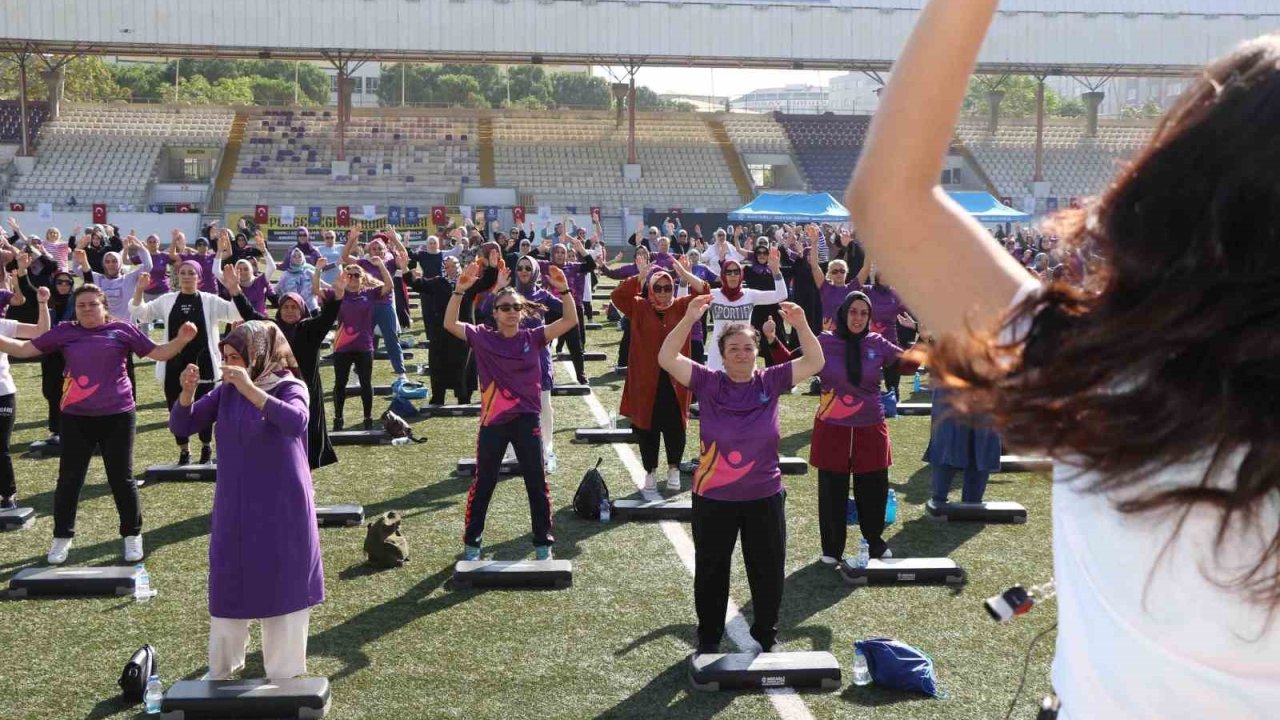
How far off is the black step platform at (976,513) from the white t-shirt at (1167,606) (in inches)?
377

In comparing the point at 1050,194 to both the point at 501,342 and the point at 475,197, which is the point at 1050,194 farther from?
the point at 501,342

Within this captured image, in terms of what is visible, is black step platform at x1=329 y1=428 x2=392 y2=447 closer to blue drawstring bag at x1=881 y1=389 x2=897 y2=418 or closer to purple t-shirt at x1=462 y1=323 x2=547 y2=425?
purple t-shirt at x1=462 y1=323 x2=547 y2=425

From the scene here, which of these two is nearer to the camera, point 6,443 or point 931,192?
point 931,192

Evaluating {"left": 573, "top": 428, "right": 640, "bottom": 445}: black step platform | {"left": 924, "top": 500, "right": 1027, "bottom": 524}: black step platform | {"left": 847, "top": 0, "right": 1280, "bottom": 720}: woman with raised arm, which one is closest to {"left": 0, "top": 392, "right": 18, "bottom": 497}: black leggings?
{"left": 573, "top": 428, "right": 640, "bottom": 445}: black step platform

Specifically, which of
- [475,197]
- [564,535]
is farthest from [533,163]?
[564,535]

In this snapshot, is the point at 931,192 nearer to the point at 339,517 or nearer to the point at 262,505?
the point at 262,505

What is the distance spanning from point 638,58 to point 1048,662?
4479 cm

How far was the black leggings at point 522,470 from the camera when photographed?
916cm

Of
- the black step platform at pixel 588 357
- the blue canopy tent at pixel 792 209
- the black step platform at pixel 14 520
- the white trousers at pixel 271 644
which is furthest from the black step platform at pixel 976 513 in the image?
the blue canopy tent at pixel 792 209

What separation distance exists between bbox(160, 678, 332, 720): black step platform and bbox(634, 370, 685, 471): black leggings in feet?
17.0

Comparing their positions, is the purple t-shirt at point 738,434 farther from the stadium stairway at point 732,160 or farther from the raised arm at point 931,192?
the stadium stairway at point 732,160

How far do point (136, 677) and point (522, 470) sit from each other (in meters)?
3.19


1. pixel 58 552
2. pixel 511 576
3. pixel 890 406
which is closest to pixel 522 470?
pixel 511 576

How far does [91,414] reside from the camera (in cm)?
912
